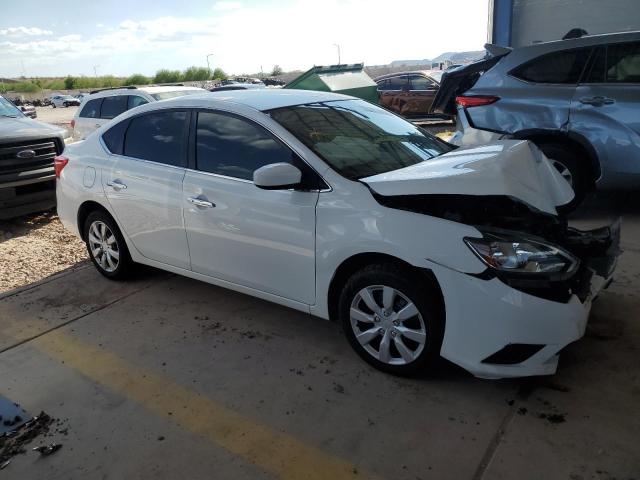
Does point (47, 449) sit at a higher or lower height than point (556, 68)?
lower

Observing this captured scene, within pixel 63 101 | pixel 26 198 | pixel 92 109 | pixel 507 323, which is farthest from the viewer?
pixel 63 101

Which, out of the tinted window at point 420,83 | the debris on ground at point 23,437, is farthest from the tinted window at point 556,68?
the tinted window at point 420,83

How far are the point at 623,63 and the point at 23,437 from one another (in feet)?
19.3

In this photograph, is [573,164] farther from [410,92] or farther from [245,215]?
[410,92]

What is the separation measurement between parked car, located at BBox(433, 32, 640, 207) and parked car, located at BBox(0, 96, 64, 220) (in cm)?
530

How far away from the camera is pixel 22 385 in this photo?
326cm

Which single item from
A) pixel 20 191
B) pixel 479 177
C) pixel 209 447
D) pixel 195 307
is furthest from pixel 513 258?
pixel 20 191

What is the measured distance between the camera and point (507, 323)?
2.58 meters

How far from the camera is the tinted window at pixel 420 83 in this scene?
15938mm

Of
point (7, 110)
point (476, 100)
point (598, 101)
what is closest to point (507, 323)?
point (598, 101)

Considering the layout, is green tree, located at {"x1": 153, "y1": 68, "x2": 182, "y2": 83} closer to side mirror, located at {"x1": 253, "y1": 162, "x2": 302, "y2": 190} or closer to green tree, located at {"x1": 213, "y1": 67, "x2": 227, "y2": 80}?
green tree, located at {"x1": 213, "y1": 67, "x2": 227, "y2": 80}

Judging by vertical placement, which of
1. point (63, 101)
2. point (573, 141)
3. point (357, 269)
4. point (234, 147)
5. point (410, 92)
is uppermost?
point (63, 101)

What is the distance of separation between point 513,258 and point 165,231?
253 cm

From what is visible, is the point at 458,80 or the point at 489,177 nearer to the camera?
the point at 489,177
